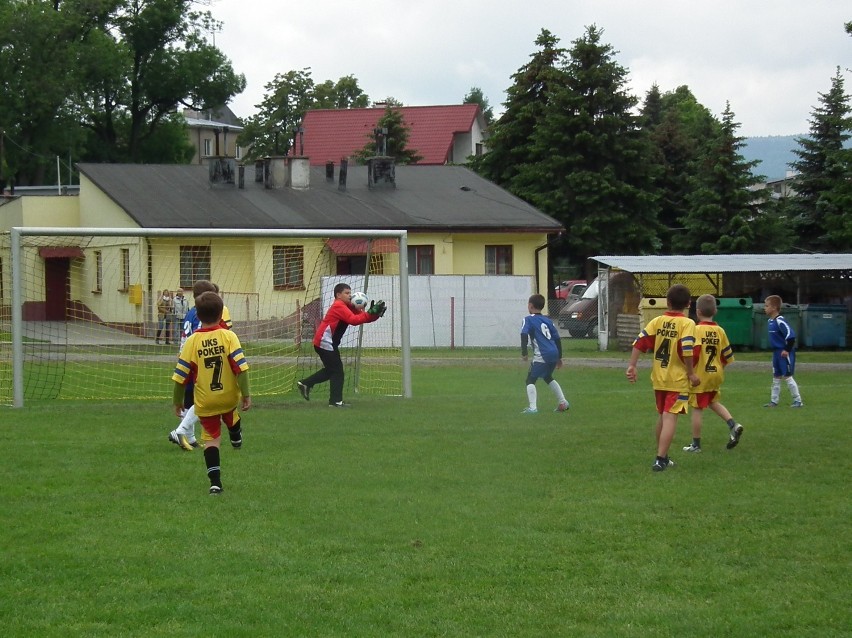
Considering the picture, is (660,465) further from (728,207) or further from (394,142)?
(394,142)

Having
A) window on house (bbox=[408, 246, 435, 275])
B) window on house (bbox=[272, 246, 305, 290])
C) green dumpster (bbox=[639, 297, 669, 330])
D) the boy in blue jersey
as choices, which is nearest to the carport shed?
green dumpster (bbox=[639, 297, 669, 330])

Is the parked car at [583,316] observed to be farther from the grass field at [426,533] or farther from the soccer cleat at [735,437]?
the soccer cleat at [735,437]

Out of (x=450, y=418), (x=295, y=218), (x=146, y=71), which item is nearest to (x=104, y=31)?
(x=146, y=71)

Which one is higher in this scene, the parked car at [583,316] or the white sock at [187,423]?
the parked car at [583,316]

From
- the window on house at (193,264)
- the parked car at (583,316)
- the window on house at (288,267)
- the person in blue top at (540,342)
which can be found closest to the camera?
the person in blue top at (540,342)

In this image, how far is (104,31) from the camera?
64.8 meters

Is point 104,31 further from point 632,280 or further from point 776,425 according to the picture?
point 776,425

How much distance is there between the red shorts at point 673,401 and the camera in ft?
34.6

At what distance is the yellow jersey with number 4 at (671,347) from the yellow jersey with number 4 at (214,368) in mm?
3718

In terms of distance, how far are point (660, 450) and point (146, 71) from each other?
6087cm

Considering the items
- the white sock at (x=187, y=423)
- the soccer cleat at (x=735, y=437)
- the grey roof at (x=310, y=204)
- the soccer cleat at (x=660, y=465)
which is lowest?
the soccer cleat at (x=660, y=465)

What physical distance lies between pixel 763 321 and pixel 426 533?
24.0 m

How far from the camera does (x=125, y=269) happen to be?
27859 millimetres

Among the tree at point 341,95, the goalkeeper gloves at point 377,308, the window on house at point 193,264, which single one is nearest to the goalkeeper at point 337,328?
the goalkeeper gloves at point 377,308
